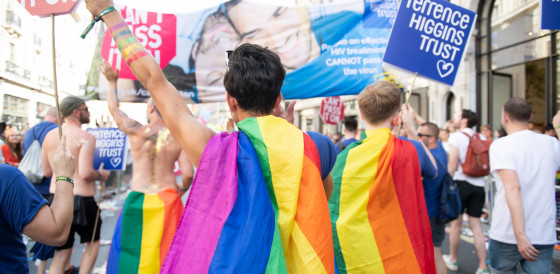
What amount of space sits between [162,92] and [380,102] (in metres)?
1.58

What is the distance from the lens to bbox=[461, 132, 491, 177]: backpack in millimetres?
4980

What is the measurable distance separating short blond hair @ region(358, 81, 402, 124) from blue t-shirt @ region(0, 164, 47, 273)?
6.53 feet

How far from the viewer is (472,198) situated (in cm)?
502

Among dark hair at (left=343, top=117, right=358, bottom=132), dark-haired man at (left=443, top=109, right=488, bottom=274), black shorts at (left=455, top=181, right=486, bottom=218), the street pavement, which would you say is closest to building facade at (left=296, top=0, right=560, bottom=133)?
the street pavement

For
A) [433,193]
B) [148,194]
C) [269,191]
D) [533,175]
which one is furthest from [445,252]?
[269,191]

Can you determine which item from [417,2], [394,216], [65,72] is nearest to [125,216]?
[394,216]

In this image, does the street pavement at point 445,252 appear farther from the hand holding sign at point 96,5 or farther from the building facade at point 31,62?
the hand holding sign at point 96,5

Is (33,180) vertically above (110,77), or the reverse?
(110,77)

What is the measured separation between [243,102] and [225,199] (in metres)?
0.42

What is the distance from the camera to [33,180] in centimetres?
446

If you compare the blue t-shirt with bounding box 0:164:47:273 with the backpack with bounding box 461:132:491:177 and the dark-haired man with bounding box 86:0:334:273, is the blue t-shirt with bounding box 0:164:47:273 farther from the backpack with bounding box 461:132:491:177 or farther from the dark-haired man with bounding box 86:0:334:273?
the backpack with bounding box 461:132:491:177

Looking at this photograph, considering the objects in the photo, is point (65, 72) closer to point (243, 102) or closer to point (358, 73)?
point (358, 73)

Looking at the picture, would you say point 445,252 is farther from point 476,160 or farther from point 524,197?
point 524,197

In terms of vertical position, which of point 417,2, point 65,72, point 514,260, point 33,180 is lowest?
point 514,260
